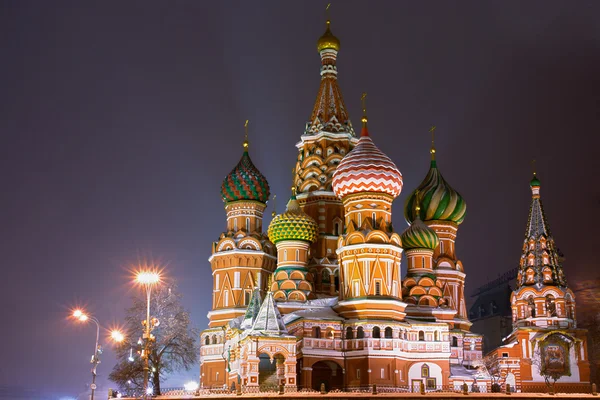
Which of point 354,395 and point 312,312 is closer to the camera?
point 354,395

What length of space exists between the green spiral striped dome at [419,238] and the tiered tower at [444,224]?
6.64 ft

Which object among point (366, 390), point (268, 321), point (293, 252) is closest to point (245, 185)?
point (293, 252)

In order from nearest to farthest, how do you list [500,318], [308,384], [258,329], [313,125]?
[258,329] < [308,384] < [313,125] < [500,318]

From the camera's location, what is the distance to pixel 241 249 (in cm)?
4253

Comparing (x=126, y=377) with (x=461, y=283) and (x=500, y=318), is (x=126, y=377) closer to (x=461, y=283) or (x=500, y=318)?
(x=461, y=283)

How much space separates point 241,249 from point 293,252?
11.4 ft

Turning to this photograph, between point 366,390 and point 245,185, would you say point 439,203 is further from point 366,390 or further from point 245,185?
point 366,390

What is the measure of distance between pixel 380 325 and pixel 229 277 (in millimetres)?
9829

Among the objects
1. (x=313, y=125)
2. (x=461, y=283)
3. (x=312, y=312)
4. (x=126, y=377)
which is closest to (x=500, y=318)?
(x=461, y=283)

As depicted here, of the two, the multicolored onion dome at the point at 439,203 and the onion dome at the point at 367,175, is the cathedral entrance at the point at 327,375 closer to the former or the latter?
the onion dome at the point at 367,175

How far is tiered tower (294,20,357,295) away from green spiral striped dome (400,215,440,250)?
358 cm

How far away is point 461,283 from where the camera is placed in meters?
43.9

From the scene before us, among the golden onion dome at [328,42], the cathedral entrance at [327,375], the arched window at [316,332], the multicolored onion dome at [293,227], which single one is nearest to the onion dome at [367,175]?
the multicolored onion dome at [293,227]

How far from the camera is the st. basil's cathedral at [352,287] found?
3512cm
